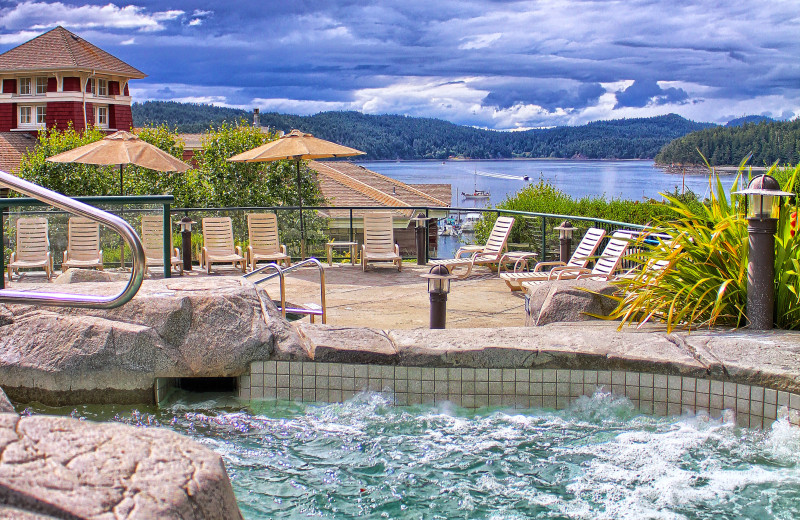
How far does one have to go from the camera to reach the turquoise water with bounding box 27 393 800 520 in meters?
3.47

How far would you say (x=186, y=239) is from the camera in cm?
1055

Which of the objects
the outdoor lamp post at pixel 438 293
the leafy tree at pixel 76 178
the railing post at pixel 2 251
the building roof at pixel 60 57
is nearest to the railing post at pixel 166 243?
the railing post at pixel 2 251

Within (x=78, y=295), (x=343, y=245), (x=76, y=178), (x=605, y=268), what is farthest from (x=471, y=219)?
(x=78, y=295)

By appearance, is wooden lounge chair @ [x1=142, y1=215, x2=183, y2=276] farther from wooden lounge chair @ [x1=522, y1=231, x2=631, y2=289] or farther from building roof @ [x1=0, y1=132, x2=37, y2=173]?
building roof @ [x1=0, y1=132, x2=37, y2=173]

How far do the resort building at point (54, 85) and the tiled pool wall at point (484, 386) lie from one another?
153 ft

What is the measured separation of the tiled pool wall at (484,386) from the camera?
4457mm

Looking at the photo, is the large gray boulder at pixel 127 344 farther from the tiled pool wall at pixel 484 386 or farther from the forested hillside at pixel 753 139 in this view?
the forested hillside at pixel 753 139

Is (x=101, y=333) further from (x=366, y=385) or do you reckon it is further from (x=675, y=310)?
(x=675, y=310)

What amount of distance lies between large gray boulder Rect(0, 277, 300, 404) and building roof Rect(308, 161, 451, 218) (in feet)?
81.6

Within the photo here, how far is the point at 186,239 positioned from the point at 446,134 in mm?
75020

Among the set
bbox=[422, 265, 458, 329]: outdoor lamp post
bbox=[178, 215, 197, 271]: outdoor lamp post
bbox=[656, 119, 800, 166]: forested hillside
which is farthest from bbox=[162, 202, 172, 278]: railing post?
bbox=[656, 119, 800, 166]: forested hillside

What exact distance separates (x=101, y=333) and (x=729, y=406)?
3.92 m

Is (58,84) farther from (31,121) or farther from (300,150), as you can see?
(300,150)

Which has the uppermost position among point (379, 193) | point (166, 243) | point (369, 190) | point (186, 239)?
point (369, 190)
